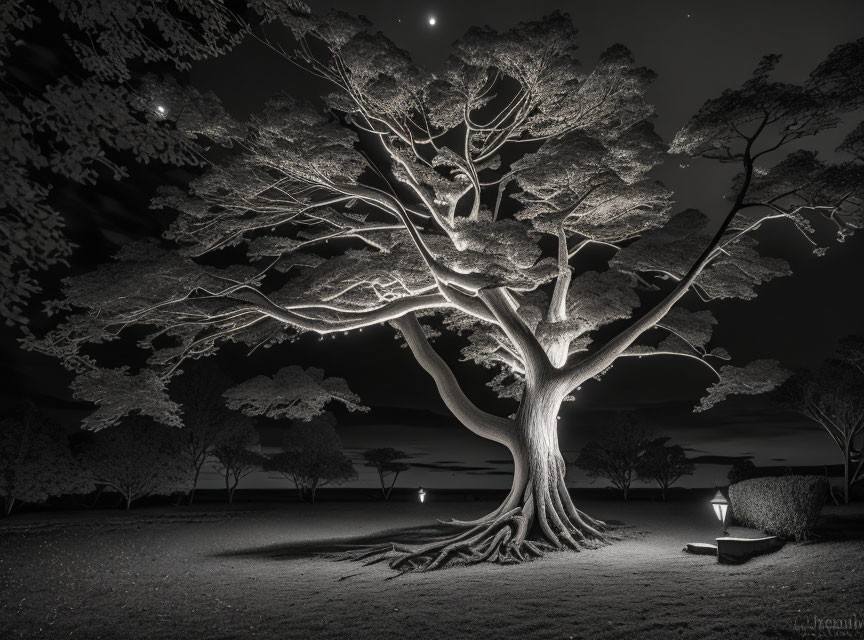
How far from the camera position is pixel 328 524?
17078mm

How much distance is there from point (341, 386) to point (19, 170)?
11485 mm

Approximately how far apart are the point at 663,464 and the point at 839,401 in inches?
535

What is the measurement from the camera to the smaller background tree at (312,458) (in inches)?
1286

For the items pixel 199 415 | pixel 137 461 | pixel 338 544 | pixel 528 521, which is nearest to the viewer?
pixel 528 521

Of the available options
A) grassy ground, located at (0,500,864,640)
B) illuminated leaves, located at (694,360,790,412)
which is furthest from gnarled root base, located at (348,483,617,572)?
illuminated leaves, located at (694,360,790,412)

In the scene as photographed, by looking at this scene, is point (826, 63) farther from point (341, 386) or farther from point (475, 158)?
point (341, 386)

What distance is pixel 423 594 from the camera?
21.9 feet

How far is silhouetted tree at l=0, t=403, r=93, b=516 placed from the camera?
75.9 ft

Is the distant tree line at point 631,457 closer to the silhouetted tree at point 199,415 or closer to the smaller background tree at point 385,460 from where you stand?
the smaller background tree at point 385,460

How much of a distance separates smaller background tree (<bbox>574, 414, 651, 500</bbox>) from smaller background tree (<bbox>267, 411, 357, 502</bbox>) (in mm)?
14907

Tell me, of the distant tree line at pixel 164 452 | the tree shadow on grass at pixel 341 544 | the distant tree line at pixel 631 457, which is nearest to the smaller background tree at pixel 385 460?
the distant tree line at pixel 164 452

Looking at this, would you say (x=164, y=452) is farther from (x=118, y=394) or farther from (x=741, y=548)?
(x=741, y=548)

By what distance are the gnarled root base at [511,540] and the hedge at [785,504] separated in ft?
9.77

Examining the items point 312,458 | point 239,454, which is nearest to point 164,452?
point 239,454
